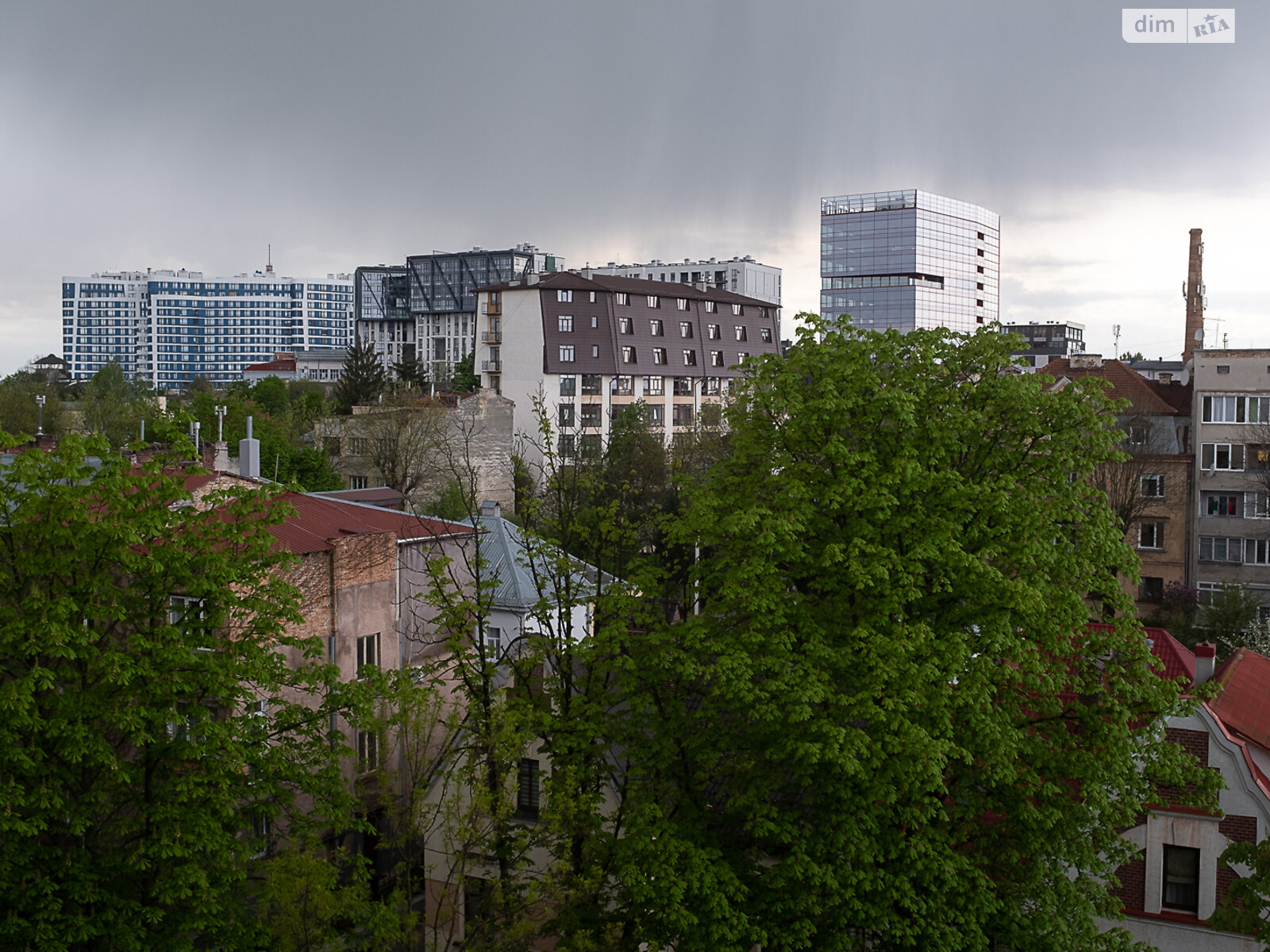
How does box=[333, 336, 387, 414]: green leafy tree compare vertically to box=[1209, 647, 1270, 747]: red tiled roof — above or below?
above

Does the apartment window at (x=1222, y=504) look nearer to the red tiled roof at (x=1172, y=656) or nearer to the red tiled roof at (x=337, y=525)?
the red tiled roof at (x=1172, y=656)

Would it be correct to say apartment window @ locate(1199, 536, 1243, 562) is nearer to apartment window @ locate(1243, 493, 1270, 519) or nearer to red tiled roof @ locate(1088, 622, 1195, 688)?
apartment window @ locate(1243, 493, 1270, 519)

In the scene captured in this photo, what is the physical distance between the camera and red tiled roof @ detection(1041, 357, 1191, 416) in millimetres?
53875

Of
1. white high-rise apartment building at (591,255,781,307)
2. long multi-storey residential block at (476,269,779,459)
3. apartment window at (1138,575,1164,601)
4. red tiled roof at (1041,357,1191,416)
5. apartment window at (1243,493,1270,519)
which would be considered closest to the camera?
apartment window at (1243,493,1270,519)

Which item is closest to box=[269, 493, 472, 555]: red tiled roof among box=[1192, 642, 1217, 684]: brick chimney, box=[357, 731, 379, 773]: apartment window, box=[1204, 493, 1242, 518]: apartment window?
box=[357, 731, 379, 773]: apartment window

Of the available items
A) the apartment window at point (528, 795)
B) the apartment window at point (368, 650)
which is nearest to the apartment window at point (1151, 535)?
the apartment window at point (528, 795)

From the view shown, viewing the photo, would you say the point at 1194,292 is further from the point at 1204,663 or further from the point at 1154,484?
the point at 1204,663

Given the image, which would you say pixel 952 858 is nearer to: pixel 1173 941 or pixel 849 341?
pixel 1173 941

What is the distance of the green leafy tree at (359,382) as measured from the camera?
9600 cm

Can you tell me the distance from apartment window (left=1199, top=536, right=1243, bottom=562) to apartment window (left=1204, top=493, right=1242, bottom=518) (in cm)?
113

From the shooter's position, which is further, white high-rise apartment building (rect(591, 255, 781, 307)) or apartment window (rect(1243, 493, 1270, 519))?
white high-rise apartment building (rect(591, 255, 781, 307))

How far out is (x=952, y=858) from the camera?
1716 cm

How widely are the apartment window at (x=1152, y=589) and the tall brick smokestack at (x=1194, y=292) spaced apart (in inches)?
1351

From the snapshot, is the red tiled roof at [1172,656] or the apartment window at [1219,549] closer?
the red tiled roof at [1172,656]
